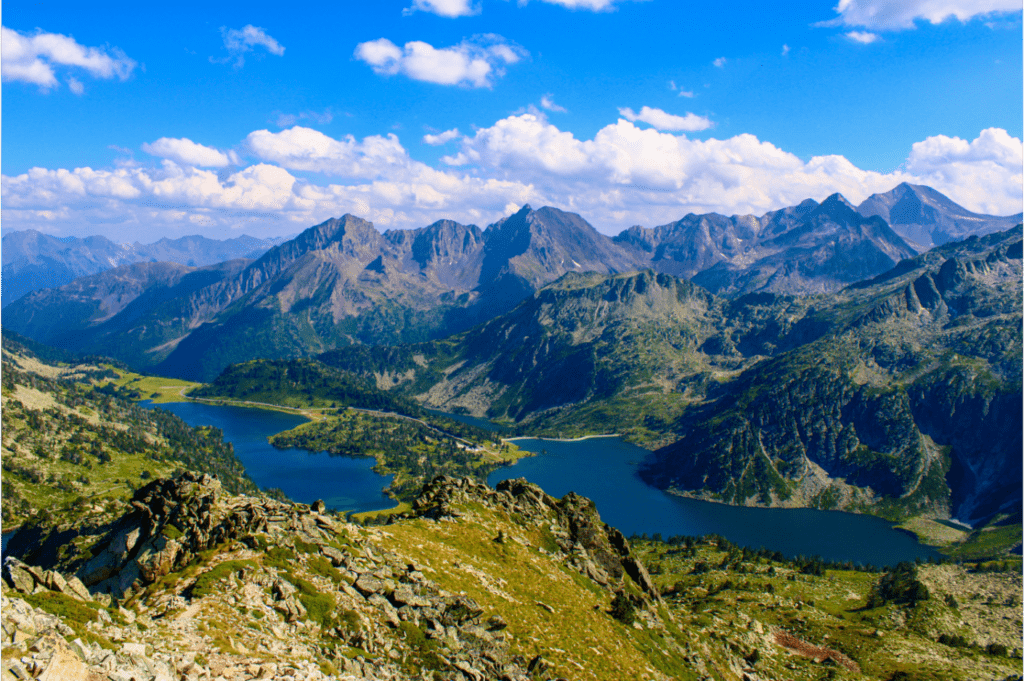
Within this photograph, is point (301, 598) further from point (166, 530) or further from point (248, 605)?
point (166, 530)

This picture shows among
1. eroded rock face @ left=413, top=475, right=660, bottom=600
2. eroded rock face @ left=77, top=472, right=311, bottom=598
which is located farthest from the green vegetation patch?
eroded rock face @ left=413, top=475, right=660, bottom=600

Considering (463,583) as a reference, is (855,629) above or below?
below

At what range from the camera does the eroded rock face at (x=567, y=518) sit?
9250 centimetres

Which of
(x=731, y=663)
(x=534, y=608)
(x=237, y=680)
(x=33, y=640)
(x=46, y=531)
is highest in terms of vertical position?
(x=33, y=640)

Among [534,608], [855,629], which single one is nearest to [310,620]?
[534,608]

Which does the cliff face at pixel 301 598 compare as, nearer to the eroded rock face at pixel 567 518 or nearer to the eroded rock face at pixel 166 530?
the eroded rock face at pixel 166 530

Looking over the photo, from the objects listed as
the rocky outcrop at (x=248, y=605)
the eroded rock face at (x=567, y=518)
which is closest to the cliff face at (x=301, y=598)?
Answer: the rocky outcrop at (x=248, y=605)

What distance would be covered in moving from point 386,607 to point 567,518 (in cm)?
5369

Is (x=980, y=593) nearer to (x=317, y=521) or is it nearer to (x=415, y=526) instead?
(x=415, y=526)

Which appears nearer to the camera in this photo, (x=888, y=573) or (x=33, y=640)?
(x=33, y=640)

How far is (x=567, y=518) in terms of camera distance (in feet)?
339

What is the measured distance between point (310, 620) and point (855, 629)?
440ft

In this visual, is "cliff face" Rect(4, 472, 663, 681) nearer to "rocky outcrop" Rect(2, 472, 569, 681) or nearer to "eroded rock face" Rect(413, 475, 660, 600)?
"rocky outcrop" Rect(2, 472, 569, 681)

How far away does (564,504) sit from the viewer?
107 m
